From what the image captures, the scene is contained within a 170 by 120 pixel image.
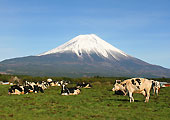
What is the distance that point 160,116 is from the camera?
12641 mm

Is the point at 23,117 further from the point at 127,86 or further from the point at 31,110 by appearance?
the point at 127,86

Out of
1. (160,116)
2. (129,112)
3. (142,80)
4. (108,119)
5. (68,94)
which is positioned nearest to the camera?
(108,119)

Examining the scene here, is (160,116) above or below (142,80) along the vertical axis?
below

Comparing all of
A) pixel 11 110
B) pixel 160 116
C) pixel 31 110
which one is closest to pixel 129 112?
pixel 160 116

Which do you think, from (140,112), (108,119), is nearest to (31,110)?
(108,119)

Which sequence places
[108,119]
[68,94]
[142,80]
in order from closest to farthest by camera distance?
[108,119], [142,80], [68,94]

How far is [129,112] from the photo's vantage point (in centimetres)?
1354

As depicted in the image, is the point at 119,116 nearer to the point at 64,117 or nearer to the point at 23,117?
the point at 64,117

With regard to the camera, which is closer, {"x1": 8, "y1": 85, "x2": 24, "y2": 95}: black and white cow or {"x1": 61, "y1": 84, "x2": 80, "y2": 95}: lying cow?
{"x1": 61, "y1": 84, "x2": 80, "y2": 95}: lying cow

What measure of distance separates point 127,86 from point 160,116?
5638mm

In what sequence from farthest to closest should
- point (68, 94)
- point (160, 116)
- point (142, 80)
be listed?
point (68, 94)
point (142, 80)
point (160, 116)

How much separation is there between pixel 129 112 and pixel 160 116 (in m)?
1.65

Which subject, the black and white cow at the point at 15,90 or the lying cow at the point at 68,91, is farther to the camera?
the black and white cow at the point at 15,90

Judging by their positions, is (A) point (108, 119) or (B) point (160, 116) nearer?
(A) point (108, 119)
